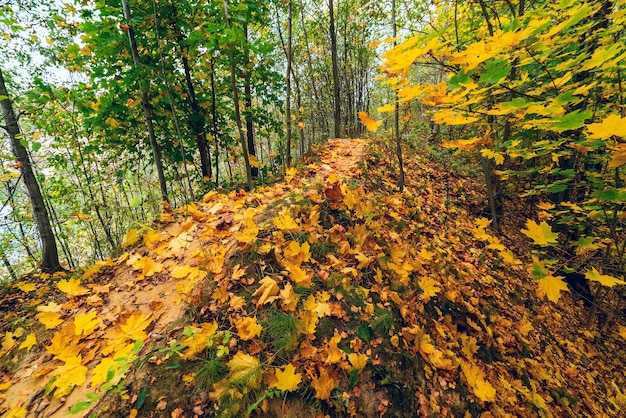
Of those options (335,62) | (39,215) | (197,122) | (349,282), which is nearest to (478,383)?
(349,282)

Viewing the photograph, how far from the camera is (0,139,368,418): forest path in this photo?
158 centimetres

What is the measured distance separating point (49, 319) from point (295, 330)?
1.90 metres

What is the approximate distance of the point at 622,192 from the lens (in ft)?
5.20

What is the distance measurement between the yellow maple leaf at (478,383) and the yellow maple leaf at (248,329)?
5.82 ft

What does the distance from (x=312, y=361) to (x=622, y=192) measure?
2.17 meters

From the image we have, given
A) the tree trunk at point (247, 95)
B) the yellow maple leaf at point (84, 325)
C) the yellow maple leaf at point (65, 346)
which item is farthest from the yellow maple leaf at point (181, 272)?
the tree trunk at point (247, 95)

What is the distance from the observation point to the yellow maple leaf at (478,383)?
212cm

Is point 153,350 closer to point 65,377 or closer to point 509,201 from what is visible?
point 65,377

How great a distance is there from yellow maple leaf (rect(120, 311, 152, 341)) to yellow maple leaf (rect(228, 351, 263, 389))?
2.19 ft

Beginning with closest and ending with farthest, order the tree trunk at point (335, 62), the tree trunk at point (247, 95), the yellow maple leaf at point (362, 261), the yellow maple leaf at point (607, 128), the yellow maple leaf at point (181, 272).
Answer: the yellow maple leaf at point (607, 128), the yellow maple leaf at point (181, 272), the yellow maple leaf at point (362, 261), the tree trunk at point (247, 95), the tree trunk at point (335, 62)

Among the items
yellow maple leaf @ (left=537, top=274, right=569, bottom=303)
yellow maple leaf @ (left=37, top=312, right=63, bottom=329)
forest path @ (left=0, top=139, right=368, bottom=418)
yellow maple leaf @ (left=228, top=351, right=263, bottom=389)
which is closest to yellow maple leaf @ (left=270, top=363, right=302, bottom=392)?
yellow maple leaf @ (left=228, top=351, right=263, bottom=389)

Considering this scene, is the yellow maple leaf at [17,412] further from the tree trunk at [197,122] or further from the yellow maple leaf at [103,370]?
the tree trunk at [197,122]

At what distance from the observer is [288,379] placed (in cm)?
156

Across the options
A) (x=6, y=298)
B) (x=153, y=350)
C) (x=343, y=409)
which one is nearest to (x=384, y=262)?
(x=343, y=409)
